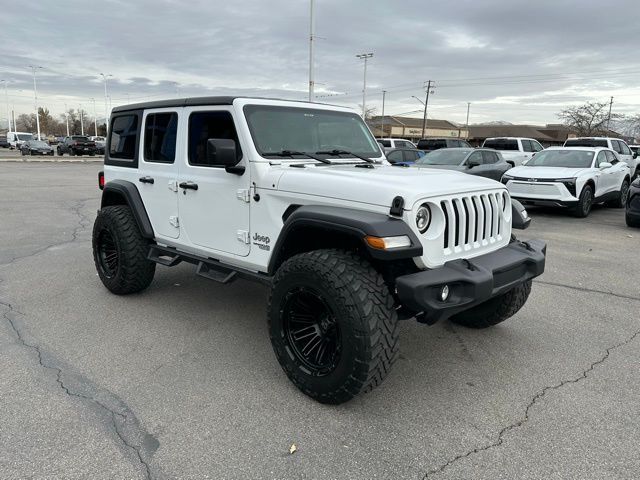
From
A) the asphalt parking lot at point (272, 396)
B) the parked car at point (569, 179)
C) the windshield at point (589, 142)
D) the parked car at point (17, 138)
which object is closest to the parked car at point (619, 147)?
the windshield at point (589, 142)

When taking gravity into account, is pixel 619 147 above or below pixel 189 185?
above

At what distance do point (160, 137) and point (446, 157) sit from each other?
9815mm

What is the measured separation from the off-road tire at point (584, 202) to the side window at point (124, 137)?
30.7ft

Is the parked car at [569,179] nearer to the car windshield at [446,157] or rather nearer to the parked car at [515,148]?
the car windshield at [446,157]

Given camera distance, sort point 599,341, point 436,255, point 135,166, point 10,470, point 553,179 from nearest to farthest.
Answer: point 10,470 → point 436,255 → point 599,341 → point 135,166 → point 553,179

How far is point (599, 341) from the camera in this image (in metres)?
4.23

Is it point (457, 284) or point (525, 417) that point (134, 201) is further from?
point (525, 417)

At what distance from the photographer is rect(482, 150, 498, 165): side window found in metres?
13.8

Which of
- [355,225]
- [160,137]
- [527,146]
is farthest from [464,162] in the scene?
[355,225]

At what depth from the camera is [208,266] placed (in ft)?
14.0

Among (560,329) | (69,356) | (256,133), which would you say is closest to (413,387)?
(560,329)

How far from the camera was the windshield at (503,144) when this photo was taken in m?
20.0

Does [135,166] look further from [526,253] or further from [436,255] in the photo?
[526,253]

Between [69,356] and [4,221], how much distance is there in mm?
7096
